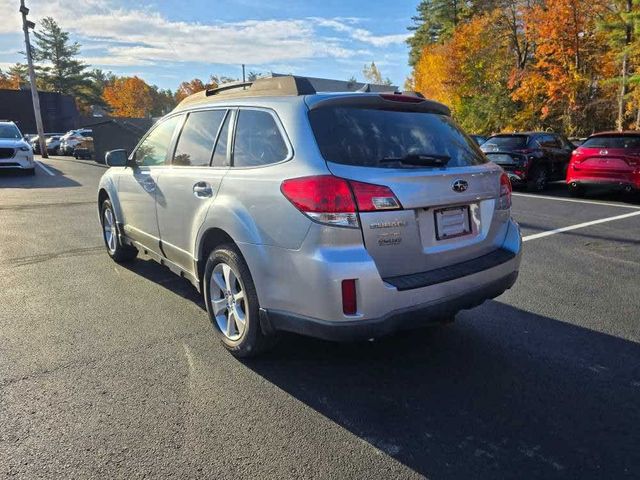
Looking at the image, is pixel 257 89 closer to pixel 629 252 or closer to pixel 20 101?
pixel 629 252

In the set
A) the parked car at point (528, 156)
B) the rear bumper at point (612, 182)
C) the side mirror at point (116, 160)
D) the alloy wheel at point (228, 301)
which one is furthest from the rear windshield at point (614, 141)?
the alloy wheel at point (228, 301)

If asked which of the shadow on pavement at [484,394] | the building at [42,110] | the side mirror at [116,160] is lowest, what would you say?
the shadow on pavement at [484,394]

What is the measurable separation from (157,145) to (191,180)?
1110mm

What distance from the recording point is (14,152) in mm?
16078

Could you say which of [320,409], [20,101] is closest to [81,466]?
[320,409]

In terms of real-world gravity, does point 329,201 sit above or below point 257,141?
below

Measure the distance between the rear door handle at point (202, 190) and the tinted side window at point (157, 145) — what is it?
2.93ft

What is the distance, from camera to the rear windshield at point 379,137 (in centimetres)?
288

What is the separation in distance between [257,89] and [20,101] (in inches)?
2592

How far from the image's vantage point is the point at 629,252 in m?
6.23

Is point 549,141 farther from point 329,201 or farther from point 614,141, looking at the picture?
point 329,201

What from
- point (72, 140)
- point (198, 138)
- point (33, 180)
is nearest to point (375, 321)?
point (198, 138)

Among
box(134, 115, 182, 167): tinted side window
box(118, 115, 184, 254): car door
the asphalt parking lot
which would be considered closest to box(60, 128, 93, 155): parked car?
box(118, 115, 184, 254): car door

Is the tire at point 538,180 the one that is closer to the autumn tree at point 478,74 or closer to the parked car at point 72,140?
the parked car at point 72,140
